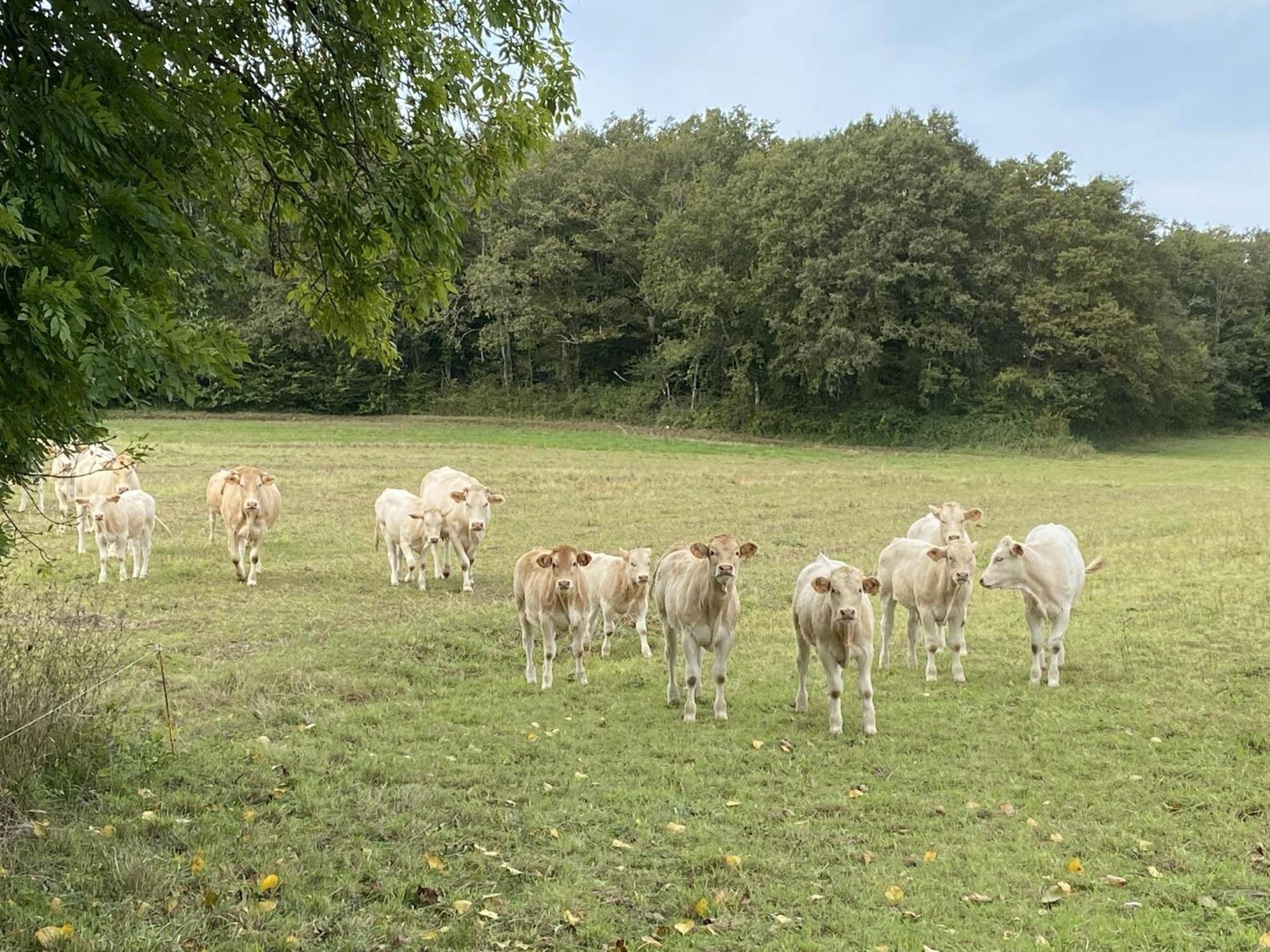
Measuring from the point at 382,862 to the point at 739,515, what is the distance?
16.6 meters

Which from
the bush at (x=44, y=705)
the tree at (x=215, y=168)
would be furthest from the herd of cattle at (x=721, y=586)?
the tree at (x=215, y=168)

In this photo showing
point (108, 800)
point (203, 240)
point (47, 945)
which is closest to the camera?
point (47, 945)

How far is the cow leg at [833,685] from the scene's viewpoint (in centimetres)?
858

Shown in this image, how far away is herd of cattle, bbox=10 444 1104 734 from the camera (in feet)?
28.8

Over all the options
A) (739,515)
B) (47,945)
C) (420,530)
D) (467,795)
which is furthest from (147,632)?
A: (739,515)

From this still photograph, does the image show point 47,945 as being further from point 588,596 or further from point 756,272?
point 756,272

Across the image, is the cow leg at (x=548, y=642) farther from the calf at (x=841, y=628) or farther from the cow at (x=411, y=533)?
the cow at (x=411, y=533)

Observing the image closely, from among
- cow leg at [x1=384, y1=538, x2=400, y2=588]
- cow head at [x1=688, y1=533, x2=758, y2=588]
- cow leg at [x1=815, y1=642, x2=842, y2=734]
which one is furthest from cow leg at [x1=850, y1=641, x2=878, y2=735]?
cow leg at [x1=384, y1=538, x2=400, y2=588]

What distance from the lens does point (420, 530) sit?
575 inches

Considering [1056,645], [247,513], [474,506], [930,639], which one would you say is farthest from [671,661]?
[247,513]

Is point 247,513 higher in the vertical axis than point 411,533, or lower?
higher

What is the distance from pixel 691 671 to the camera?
9047 millimetres

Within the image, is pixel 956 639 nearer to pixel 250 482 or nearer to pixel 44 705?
pixel 44 705

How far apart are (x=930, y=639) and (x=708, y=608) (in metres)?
2.84
